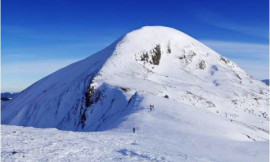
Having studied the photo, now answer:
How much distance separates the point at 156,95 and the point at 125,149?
32522mm

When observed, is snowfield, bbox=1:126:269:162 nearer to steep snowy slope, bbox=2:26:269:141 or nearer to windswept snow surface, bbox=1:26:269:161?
windswept snow surface, bbox=1:26:269:161

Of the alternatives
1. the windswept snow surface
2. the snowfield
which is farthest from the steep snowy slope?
the snowfield

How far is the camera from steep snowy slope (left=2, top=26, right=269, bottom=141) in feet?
130

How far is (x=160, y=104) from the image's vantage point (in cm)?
4391

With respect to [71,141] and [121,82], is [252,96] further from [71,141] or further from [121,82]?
[71,141]

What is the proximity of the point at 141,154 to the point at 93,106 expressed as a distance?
36.0 meters

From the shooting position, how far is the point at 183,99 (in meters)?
60.5

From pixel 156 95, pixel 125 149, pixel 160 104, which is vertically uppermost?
pixel 156 95

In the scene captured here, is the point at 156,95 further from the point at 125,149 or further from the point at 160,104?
the point at 125,149

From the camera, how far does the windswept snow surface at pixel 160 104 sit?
84.2ft

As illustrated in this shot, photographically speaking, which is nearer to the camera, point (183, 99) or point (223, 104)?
point (183, 99)

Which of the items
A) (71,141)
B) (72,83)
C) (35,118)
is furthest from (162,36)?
(71,141)

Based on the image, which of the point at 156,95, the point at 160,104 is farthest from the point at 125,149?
the point at 156,95

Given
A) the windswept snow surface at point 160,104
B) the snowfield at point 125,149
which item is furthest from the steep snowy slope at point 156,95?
the snowfield at point 125,149
